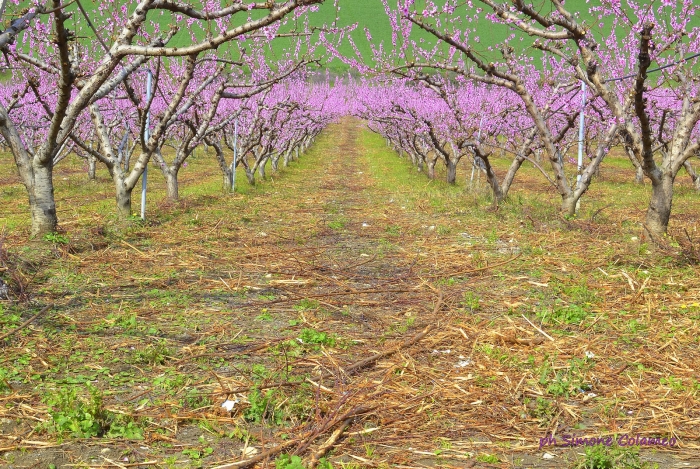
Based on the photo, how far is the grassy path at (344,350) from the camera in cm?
335

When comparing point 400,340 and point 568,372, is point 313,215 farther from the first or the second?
point 568,372

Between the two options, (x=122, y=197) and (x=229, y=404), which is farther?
(x=122, y=197)

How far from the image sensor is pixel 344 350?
15.4 feet

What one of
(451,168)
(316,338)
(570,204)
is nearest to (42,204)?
(316,338)

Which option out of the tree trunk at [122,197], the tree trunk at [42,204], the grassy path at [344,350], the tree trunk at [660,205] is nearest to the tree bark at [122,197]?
the tree trunk at [122,197]

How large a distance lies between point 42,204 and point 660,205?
27.4ft

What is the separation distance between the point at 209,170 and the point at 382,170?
24.6 feet

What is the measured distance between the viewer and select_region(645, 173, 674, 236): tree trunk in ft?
26.1

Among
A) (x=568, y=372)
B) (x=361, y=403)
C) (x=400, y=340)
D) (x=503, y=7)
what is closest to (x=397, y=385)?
(x=361, y=403)

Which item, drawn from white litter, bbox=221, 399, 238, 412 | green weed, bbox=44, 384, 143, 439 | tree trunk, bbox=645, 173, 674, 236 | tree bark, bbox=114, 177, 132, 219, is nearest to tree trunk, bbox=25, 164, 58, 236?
tree bark, bbox=114, 177, 132, 219

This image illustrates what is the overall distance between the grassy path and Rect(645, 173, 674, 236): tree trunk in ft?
1.69

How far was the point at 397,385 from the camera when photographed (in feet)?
13.3

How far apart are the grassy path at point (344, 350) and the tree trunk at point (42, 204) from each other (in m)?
0.39

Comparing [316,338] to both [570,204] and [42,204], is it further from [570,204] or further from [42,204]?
[570,204]
